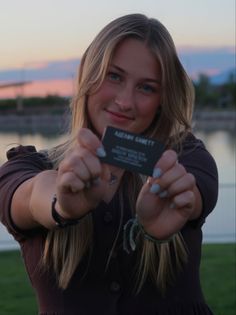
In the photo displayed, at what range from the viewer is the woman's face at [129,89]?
214 cm

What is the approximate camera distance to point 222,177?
1287 cm

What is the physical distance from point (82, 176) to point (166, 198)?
236 mm

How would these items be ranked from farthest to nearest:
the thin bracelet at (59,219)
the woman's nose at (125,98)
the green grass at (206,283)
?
the green grass at (206,283), the woman's nose at (125,98), the thin bracelet at (59,219)

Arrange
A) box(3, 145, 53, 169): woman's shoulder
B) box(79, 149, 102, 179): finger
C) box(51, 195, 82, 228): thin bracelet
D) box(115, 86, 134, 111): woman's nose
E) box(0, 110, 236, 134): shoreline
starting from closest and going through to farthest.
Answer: box(79, 149, 102, 179): finger < box(51, 195, 82, 228): thin bracelet < box(115, 86, 134, 111): woman's nose < box(3, 145, 53, 169): woman's shoulder < box(0, 110, 236, 134): shoreline

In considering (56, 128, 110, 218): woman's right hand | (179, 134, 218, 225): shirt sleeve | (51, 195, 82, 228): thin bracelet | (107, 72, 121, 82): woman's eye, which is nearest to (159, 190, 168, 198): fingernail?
(56, 128, 110, 218): woman's right hand

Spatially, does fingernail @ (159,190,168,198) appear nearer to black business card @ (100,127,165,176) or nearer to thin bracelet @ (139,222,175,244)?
black business card @ (100,127,165,176)

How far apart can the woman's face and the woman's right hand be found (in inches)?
14.6

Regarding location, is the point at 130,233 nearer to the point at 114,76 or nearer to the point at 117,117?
the point at 117,117

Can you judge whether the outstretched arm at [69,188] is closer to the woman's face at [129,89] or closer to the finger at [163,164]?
the finger at [163,164]

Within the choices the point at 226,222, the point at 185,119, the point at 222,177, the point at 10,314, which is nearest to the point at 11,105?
the point at 222,177

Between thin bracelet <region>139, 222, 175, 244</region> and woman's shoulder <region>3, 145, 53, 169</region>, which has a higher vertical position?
woman's shoulder <region>3, 145, 53, 169</region>

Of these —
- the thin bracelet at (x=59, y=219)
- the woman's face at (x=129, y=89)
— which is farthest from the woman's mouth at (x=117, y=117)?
the thin bracelet at (x=59, y=219)

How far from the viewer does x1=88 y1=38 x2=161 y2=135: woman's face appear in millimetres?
2137

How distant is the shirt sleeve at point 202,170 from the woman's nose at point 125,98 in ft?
0.80
